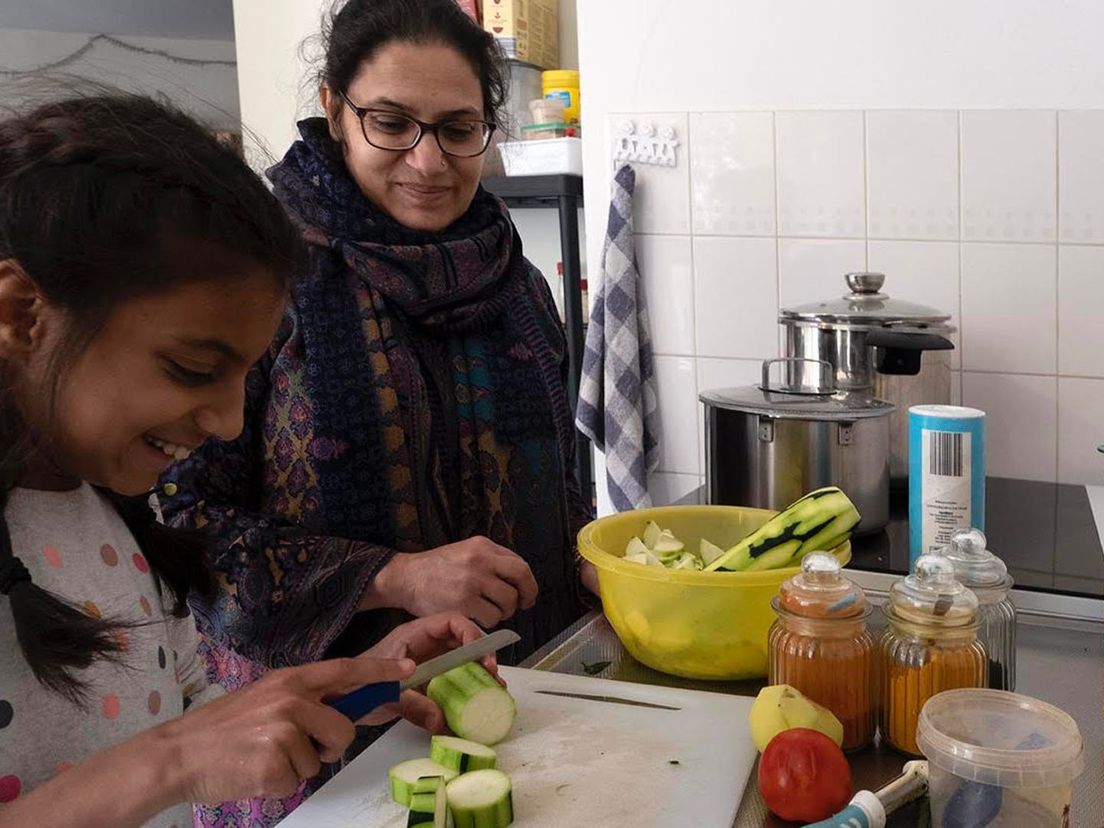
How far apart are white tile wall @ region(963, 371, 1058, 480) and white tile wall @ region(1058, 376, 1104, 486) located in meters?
0.01

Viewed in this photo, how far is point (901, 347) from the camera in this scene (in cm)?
153

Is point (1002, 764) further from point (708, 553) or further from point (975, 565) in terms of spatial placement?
point (708, 553)

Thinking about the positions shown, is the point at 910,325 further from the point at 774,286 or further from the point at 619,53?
the point at 619,53

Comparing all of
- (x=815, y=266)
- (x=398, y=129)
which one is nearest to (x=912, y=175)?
(x=815, y=266)

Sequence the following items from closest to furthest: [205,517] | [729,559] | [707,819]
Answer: [707,819] < [729,559] < [205,517]

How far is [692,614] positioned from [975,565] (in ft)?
0.75

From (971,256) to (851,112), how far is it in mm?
297

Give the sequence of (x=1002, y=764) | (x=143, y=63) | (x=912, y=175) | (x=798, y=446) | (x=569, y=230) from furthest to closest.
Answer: (x=143, y=63) → (x=569, y=230) → (x=912, y=175) → (x=798, y=446) → (x=1002, y=764)

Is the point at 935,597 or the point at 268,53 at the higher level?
the point at 268,53

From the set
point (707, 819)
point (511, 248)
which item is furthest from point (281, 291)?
point (511, 248)

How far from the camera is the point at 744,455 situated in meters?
1.42

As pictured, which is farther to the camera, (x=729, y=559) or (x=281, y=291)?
(x=729, y=559)

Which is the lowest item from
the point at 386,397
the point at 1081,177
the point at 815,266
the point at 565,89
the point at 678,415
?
the point at 678,415

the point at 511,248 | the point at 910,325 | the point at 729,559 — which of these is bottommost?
the point at 729,559
